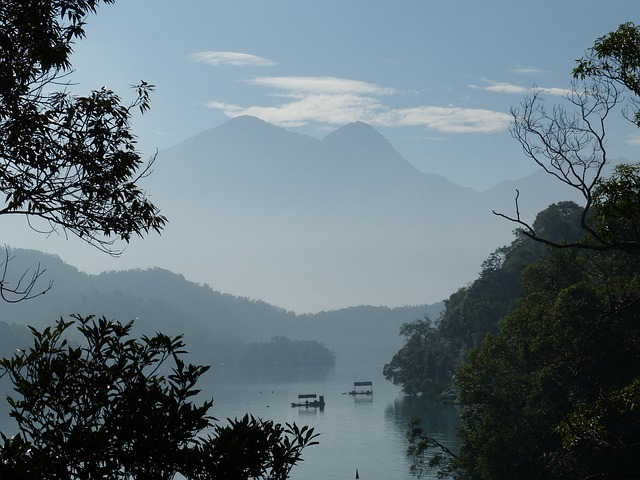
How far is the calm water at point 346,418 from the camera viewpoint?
54.1 metres

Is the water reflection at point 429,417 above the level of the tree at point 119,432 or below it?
below

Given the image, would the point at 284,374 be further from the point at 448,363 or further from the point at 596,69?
the point at 596,69

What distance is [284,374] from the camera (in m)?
184

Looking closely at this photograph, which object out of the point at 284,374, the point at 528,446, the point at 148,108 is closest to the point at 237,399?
the point at 284,374

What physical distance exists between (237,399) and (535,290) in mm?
81678

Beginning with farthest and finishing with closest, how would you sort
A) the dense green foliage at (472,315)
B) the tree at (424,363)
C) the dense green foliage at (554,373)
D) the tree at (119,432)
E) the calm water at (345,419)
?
the tree at (424,363), the dense green foliage at (472,315), the calm water at (345,419), the dense green foliage at (554,373), the tree at (119,432)

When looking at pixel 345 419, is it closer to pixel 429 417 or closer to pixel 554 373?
pixel 429 417

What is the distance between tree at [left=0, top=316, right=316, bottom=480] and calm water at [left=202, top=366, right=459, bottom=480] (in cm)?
4409

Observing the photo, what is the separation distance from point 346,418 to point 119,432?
82281 millimetres

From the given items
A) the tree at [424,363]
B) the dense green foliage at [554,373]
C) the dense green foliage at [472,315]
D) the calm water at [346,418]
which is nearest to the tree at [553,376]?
the dense green foliage at [554,373]

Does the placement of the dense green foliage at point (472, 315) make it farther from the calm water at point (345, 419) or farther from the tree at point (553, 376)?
the tree at point (553, 376)

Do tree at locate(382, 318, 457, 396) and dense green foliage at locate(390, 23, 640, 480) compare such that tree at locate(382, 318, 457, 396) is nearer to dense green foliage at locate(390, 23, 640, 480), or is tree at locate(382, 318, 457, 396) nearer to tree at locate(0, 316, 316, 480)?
dense green foliage at locate(390, 23, 640, 480)

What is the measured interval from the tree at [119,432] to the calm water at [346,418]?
44089mm

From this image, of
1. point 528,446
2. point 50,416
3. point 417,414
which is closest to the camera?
point 50,416
